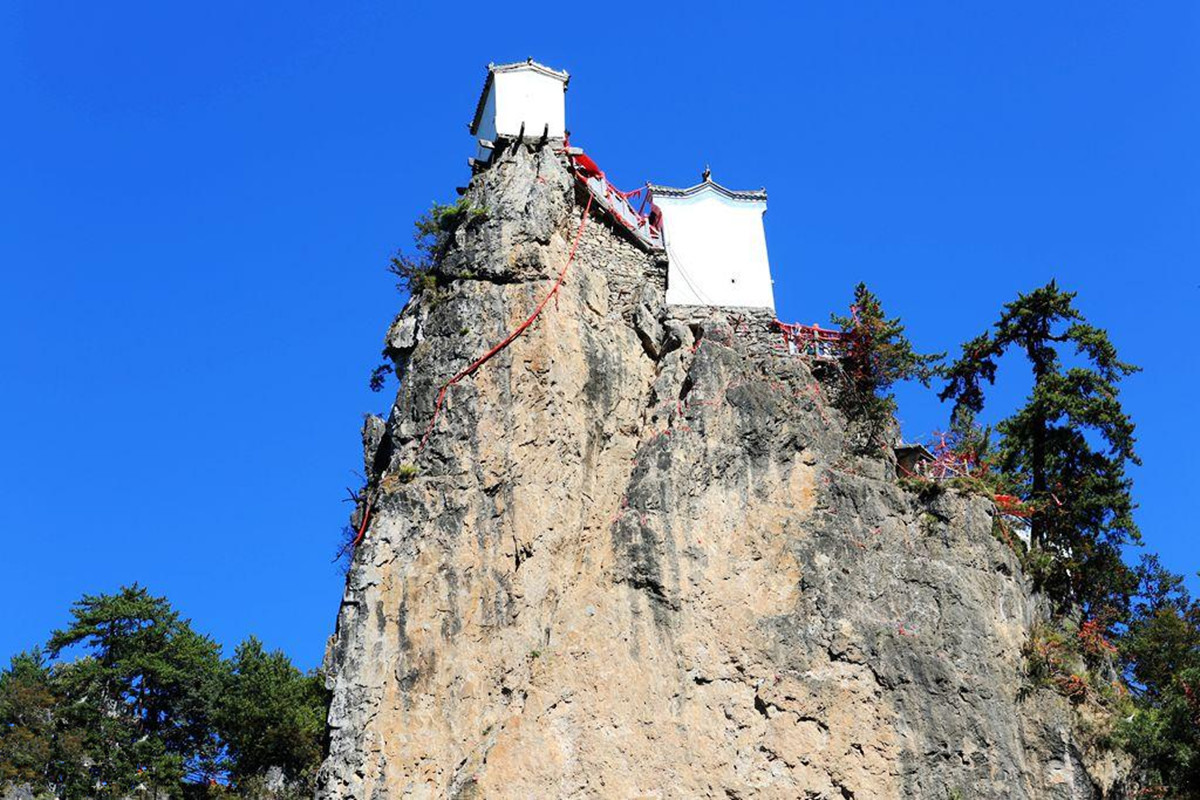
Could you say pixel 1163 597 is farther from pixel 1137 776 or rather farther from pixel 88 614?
pixel 88 614

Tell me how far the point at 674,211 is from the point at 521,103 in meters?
4.65

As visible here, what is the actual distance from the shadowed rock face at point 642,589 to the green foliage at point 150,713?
12.4m

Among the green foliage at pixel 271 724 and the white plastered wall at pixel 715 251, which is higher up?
the white plastered wall at pixel 715 251

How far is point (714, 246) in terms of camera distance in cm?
3416

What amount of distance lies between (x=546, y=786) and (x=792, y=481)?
28.5ft


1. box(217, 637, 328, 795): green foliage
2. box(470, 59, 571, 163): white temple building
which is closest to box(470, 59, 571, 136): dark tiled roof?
box(470, 59, 571, 163): white temple building

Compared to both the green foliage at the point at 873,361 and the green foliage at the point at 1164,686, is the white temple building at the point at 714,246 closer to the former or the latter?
the green foliage at the point at 873,361

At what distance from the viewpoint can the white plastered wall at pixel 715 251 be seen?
33531mm

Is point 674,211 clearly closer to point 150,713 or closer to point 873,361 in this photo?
point 873,361

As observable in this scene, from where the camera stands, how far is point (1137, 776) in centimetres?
2847

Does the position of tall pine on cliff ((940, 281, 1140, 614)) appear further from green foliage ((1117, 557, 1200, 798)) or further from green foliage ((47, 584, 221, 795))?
green foliage ((47, 584, 221, 795))

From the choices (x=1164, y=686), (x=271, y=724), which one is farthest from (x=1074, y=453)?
(x=271, y=724)

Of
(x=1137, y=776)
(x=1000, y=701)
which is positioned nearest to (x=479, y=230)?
(x=1000, y=701)

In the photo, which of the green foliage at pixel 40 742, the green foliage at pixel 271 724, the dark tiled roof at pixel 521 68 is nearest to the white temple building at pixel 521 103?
the dark tiled roof at pixel 521 68
